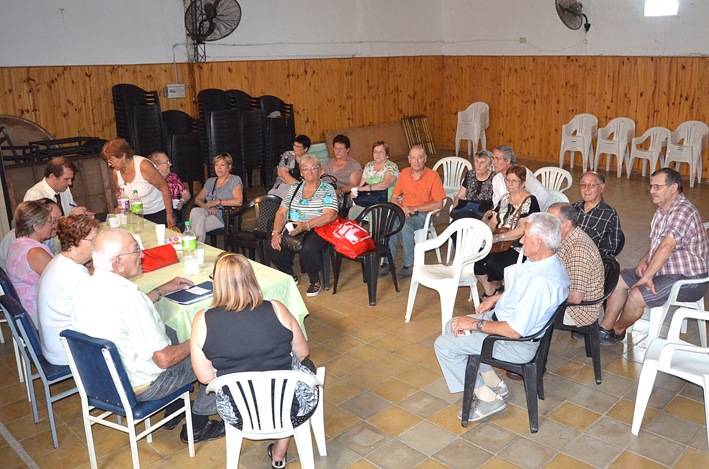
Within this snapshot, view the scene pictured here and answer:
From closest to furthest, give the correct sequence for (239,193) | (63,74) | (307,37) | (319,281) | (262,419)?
(262,419)
(319,281)
(239,193)
(63,74)
(307,37)

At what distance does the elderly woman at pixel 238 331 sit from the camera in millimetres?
2646

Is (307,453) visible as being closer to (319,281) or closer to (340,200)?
(319,281)

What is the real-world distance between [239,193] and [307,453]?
364 centimetres

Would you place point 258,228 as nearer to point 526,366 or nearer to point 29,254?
point 29,254

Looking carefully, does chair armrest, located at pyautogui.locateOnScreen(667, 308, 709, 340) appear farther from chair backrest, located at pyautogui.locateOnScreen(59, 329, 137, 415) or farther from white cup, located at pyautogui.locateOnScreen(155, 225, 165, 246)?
white cup, located at pyautogui.locateOnScreen(155, 225, 165, 246)

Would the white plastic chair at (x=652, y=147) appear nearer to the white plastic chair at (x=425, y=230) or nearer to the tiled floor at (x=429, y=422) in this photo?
the white plastic chair at (x=425, y=230)

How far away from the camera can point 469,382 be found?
338 centimetres

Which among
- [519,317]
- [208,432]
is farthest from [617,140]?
[208,432]

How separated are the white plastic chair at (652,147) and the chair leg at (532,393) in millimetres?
7483

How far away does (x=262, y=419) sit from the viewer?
2.62 meters

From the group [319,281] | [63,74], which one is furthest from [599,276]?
[63,74]

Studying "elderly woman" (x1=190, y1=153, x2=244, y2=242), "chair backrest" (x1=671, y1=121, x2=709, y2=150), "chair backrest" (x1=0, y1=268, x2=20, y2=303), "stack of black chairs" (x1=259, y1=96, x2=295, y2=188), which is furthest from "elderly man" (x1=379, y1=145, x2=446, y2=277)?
"chair backrest" (x1=671, y1=121, x2=709, y2=150)

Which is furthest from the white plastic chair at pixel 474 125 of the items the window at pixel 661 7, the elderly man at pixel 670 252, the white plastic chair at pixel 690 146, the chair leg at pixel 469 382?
the chair leg at pixel 469 382

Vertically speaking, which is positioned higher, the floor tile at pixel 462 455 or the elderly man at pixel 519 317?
the elderly man at pixel 519 317
